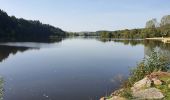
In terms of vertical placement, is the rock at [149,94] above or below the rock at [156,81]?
below

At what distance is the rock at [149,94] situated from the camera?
1380 centimetres

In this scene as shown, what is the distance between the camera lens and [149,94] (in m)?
14.2

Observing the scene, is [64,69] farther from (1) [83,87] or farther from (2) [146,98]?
(2) [146,98]

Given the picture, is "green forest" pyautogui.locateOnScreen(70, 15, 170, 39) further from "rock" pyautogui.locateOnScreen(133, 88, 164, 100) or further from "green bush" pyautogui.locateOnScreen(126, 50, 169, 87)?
"rock" pyautogui.locateOnScreen(133, 88, 164, 100)

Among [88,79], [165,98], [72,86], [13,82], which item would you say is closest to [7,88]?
[13,82]

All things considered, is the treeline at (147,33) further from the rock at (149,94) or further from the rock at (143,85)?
the rock at (149,94)

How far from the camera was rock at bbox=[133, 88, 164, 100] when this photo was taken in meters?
13.8

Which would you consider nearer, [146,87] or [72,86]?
[146,87]

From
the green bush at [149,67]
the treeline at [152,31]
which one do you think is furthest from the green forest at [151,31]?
the green bush at [149,67]

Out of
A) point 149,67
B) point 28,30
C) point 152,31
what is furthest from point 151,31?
point 149,67

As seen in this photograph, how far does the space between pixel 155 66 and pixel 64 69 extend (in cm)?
1344

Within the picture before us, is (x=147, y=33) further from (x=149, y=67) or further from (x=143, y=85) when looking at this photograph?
(x=143, y=85)

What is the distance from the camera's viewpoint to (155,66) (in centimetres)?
2277

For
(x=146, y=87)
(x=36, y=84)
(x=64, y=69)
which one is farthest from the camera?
(x=64, y=69)
